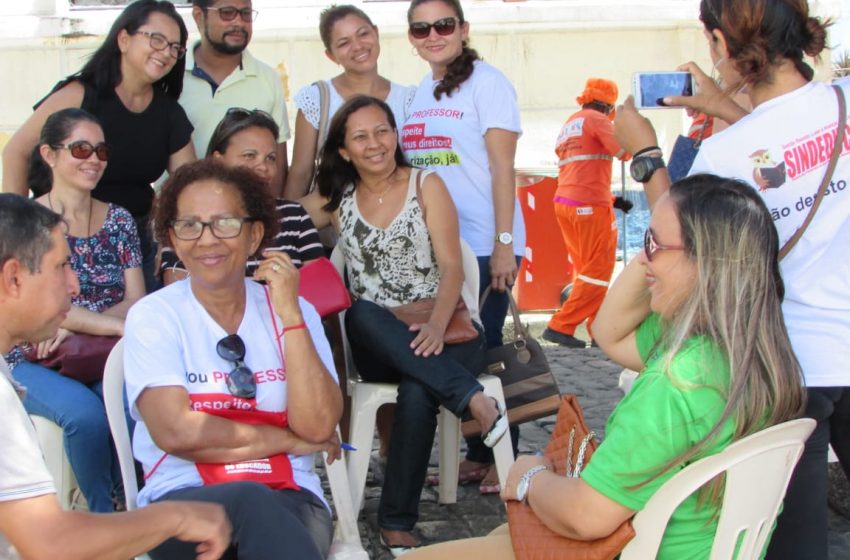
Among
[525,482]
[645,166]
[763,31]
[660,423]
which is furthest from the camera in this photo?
[645,166]

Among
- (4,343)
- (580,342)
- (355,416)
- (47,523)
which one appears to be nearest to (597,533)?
(47,523)

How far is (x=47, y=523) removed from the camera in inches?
75.6

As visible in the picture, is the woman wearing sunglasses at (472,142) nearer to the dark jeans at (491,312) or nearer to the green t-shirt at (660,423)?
the dark jeans at (491,312)

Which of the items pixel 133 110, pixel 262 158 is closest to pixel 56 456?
pixel 262 158

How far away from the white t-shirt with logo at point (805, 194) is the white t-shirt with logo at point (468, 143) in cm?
193

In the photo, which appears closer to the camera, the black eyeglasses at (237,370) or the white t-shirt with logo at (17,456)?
the white t-shirt with logo at (17,456)

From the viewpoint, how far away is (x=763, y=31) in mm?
2568

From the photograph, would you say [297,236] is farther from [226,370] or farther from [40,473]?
[40,473]

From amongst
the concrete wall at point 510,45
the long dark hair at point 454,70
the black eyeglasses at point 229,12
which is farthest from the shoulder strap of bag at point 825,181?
the concrete wall at point 510,45

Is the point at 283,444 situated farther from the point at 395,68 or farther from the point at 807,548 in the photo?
the point at 395,68

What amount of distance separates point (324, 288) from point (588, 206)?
408 centimetres

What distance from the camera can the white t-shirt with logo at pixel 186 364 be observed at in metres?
2.96

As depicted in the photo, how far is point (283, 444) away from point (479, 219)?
70.4 inches

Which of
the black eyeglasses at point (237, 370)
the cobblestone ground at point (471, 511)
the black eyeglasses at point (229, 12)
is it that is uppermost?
the black eyeglasses at point (229, 12)
